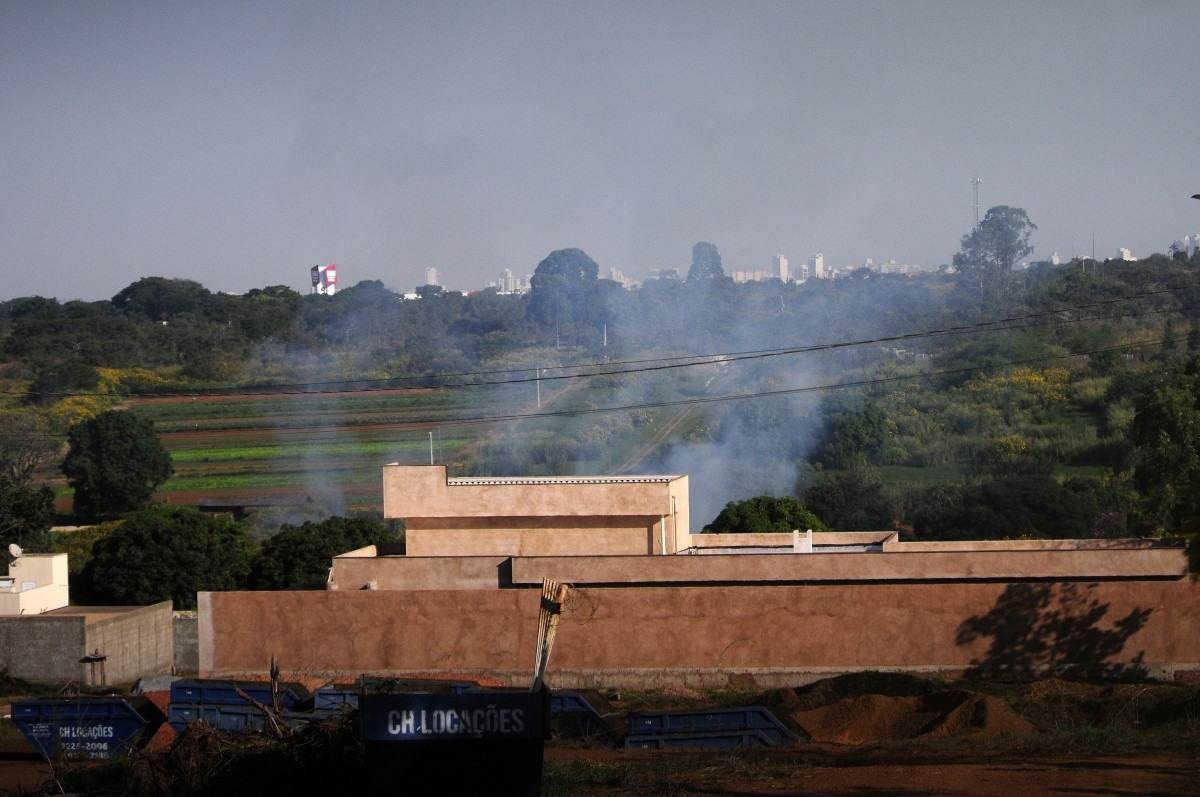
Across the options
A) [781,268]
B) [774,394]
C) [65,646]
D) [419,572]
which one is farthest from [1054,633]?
[781,268]

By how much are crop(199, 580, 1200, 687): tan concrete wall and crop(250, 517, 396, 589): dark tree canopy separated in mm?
8950

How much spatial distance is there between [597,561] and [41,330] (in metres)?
61.7

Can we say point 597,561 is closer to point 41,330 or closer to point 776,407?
point 776,407

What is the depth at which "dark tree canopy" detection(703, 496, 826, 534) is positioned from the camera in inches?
1246

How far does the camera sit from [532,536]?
23.8 m

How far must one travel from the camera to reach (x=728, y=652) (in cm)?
2078

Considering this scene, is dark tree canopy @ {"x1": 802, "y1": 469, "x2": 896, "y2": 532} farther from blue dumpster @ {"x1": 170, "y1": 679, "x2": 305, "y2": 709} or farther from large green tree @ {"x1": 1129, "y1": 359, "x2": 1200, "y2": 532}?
blue dumpster @ {"x1": 170, "y1": 679, "x2": 305, "y2": 709}

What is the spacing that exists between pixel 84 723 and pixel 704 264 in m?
77.2

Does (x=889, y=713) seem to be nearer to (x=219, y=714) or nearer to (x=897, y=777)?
(x=897, y=777)

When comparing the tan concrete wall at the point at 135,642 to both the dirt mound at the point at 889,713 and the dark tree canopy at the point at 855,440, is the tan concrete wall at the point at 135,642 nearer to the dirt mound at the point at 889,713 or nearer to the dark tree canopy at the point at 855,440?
the dirt mound at the point at 889,713

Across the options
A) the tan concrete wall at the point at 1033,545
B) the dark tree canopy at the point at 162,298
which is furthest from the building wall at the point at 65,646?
the dark tree canopy at the point at 162,298

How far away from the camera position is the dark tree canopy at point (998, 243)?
272ft

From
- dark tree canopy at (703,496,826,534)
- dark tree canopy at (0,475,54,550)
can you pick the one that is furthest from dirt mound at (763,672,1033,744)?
dark tree canopy at (0,475,54,550)

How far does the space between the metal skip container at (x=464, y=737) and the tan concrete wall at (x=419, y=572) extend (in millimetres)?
13955
